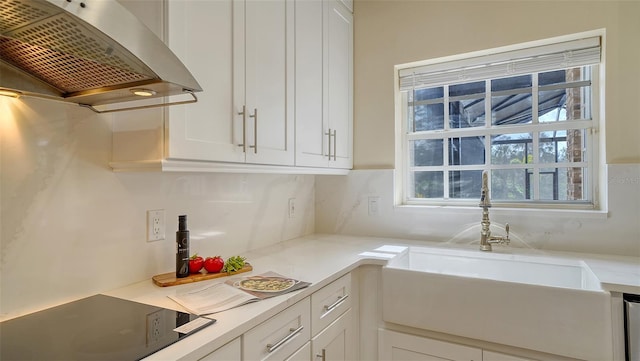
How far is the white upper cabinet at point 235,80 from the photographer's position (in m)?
1.13

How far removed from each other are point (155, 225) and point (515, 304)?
142 centimetres

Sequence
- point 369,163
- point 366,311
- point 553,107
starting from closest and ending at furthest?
point 366,311 < point 553,107 < point 369,163

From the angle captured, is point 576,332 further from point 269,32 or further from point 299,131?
point 269,32

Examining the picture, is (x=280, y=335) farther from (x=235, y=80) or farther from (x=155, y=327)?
(x=235, y=80)

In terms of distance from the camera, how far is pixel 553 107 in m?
1.99

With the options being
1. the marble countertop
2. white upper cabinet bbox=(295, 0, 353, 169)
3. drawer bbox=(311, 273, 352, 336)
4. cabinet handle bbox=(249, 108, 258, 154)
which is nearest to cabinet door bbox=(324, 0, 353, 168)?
white upper cabinet bbox=(295, 0, 353, 169)

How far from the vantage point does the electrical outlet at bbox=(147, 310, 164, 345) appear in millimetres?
843

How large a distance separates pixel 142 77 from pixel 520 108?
1.99 meters

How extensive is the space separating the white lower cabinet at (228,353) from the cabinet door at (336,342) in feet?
1.39

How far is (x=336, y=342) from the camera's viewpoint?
4.84 feet

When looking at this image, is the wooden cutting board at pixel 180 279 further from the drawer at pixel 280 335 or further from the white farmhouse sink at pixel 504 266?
the white farmhouse sink at pixel 504 266

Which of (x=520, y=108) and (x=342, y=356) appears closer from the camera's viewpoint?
(x=342, y=356)

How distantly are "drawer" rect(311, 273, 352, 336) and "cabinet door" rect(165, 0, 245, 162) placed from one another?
1.98ft

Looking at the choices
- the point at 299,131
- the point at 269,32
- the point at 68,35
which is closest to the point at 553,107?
the point at 299,131
